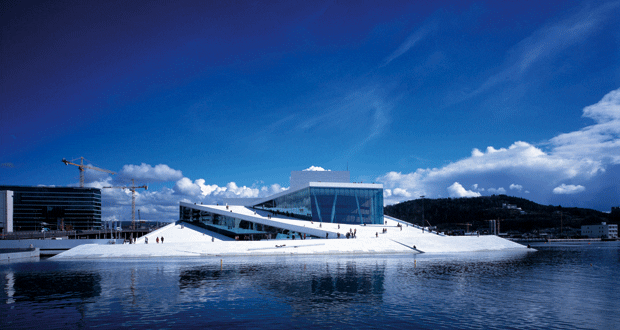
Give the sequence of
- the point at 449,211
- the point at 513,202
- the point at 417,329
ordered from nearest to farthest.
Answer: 1. the point at 417,329
2. the point at 449,211
3. the point at 513,202

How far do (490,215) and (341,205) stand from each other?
331 feet

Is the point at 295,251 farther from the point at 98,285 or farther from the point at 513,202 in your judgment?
the point at 513,202

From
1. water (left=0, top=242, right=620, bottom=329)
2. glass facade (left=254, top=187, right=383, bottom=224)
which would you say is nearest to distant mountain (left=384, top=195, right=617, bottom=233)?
glass facade (left=254, top=187, right=383, bottom=224)

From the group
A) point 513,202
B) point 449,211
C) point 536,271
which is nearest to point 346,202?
point 536,271

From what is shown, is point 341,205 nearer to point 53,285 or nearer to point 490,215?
point 53,285

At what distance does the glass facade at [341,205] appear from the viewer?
45469 mm

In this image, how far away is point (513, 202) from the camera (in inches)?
6275

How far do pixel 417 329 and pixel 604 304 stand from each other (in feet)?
24.6

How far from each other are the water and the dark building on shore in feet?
299

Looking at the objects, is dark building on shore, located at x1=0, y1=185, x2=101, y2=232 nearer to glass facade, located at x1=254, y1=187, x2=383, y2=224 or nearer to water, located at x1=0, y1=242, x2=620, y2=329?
glass facade, located at x1=254, y1=187, x2=383, y2=224

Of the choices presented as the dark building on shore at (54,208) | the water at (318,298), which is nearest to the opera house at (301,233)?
the water at (318,298)

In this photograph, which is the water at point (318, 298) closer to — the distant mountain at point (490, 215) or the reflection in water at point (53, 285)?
the reflection in water at point (53, 285)

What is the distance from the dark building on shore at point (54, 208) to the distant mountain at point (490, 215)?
8695cm

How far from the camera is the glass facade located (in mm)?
45469
